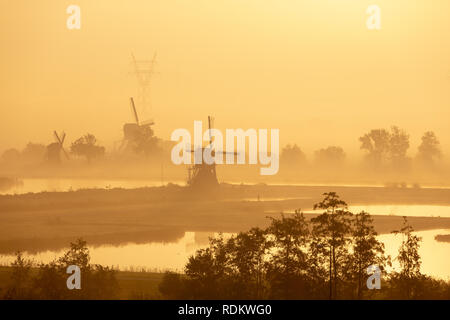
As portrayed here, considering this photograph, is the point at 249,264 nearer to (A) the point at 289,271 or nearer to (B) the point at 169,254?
(A) the point at 289,271

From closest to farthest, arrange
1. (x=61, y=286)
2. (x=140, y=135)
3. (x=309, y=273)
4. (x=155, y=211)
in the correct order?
(x=309, y=273) < (x=61, y=286) < (x=155, y=211) < (x=140, y=135)

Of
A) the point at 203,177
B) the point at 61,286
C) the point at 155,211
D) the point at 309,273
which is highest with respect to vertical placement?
the point at 203,177

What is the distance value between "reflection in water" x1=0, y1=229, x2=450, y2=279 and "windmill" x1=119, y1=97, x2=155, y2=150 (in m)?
67.3

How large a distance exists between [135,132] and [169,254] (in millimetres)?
76084

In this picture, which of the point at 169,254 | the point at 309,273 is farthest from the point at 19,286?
the point at 169,254

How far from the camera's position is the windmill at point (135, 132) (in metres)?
124

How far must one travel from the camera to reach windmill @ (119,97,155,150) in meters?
124

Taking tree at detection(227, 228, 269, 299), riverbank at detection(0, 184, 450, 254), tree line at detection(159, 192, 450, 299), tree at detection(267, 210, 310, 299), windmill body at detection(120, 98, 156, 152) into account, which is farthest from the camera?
windmill body at detection(120, 98, 156, 152)

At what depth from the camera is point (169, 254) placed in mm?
50500

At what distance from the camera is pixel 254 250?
30.6 metres

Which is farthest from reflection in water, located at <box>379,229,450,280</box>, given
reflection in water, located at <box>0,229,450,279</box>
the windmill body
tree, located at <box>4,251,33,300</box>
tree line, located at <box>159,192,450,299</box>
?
the windmill body

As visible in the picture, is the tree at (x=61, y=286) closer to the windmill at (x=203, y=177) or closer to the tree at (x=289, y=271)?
the tree at (x=289, y=271)

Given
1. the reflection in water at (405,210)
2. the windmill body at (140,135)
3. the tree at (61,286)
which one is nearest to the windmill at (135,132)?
the windmill body at (140,135)

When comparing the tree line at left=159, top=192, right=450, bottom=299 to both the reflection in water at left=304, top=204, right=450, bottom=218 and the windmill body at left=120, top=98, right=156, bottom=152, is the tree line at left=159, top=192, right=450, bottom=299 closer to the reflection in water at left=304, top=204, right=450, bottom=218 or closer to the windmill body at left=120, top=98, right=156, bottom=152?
the reflection in water at left=304, top=204, right=450, bottom=218
